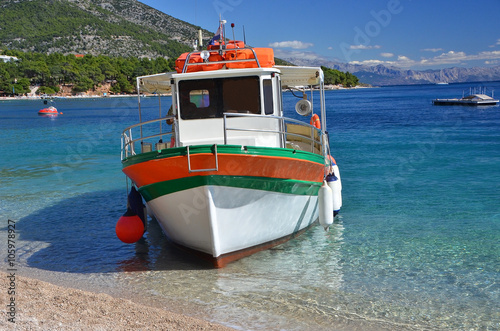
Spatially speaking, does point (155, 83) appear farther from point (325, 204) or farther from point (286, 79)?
point (325, 204)

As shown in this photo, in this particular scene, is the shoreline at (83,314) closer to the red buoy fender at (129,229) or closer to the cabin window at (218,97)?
the red buoy fender at (129,229)

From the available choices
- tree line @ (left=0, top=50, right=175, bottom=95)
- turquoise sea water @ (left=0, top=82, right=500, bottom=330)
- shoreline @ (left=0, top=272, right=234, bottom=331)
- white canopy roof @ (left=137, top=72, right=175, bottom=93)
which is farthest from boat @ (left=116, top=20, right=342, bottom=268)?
tree line @ (left=0, top=50, right=175, bottom=95)

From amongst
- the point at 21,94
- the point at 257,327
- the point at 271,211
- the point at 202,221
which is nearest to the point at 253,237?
the point at 271,211

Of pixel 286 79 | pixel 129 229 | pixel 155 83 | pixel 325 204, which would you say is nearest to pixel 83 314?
pixel 129 229

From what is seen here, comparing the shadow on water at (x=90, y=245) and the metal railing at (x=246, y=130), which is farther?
the shadow on water at (x=90, y=245)

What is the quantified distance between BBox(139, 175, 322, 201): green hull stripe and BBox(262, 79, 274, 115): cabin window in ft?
4.58

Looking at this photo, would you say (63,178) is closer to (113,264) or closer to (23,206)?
(23,206)

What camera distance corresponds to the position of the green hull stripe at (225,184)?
8445mm

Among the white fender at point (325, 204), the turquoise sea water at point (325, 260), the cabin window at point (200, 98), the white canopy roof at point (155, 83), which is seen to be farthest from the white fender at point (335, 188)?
the white canopy roof at point (155, 83)

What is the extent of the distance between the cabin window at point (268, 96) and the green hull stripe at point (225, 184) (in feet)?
4.58

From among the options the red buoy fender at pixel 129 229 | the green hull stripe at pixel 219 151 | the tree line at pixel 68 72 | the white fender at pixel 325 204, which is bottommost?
the red buoy fender at pixel 129 229

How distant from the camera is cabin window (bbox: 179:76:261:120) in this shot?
9445mm

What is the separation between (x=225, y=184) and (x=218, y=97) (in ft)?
6.14

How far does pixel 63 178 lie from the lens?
810 inches
